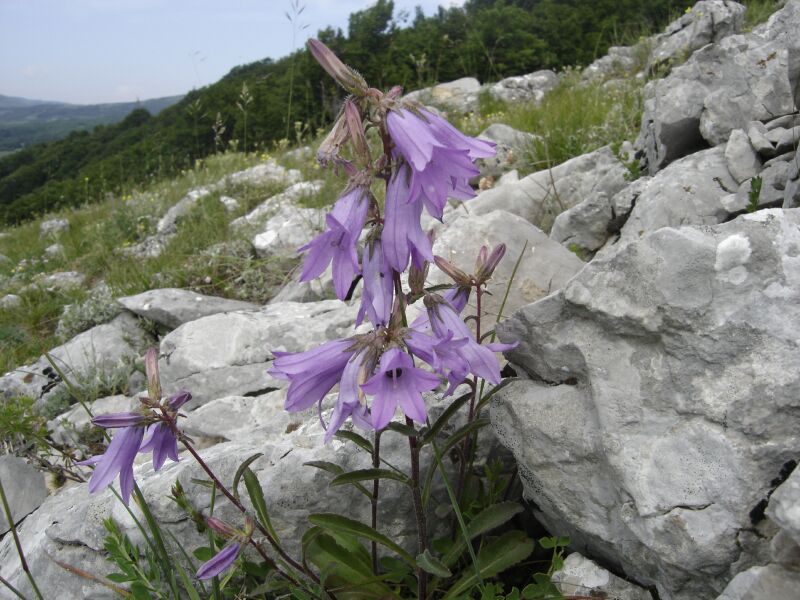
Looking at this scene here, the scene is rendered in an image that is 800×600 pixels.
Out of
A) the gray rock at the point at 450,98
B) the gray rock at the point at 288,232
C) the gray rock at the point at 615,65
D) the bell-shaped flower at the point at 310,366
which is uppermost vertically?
the gray rock at the point at 615,65

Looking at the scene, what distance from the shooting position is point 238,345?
3.81 meters

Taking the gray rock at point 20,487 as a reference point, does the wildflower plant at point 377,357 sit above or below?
above

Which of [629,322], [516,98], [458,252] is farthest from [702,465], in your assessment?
[516,98]

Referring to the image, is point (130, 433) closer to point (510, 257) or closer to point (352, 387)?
point (352, 387)

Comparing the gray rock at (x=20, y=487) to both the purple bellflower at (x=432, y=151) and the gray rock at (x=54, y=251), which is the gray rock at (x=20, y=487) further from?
the gray rock at (x=54, y=251)

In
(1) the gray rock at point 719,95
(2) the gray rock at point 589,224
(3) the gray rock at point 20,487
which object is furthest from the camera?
(2) the gray rock at point 589,224

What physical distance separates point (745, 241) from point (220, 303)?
3.97m

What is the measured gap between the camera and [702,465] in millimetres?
1729

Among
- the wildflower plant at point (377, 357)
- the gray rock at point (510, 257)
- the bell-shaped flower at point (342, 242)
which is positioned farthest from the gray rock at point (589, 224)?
the bell-shaped flower at point (342, 242)

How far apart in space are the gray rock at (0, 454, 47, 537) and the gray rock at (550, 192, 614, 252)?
327 cm

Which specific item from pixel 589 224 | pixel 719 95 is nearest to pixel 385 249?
pixel 589 224

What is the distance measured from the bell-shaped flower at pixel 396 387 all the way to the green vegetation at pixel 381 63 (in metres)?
11.1

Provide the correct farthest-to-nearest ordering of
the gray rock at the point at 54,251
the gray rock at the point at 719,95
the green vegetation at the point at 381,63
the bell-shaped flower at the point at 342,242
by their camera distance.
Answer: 1. the green vegetation at the point at 381,63
2. the gray rock at the point at 54,251
3. the gray rock at the point at 719,95
4. the bell-shaped flower at the point at 342,242

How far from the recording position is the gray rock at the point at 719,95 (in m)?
3.76
